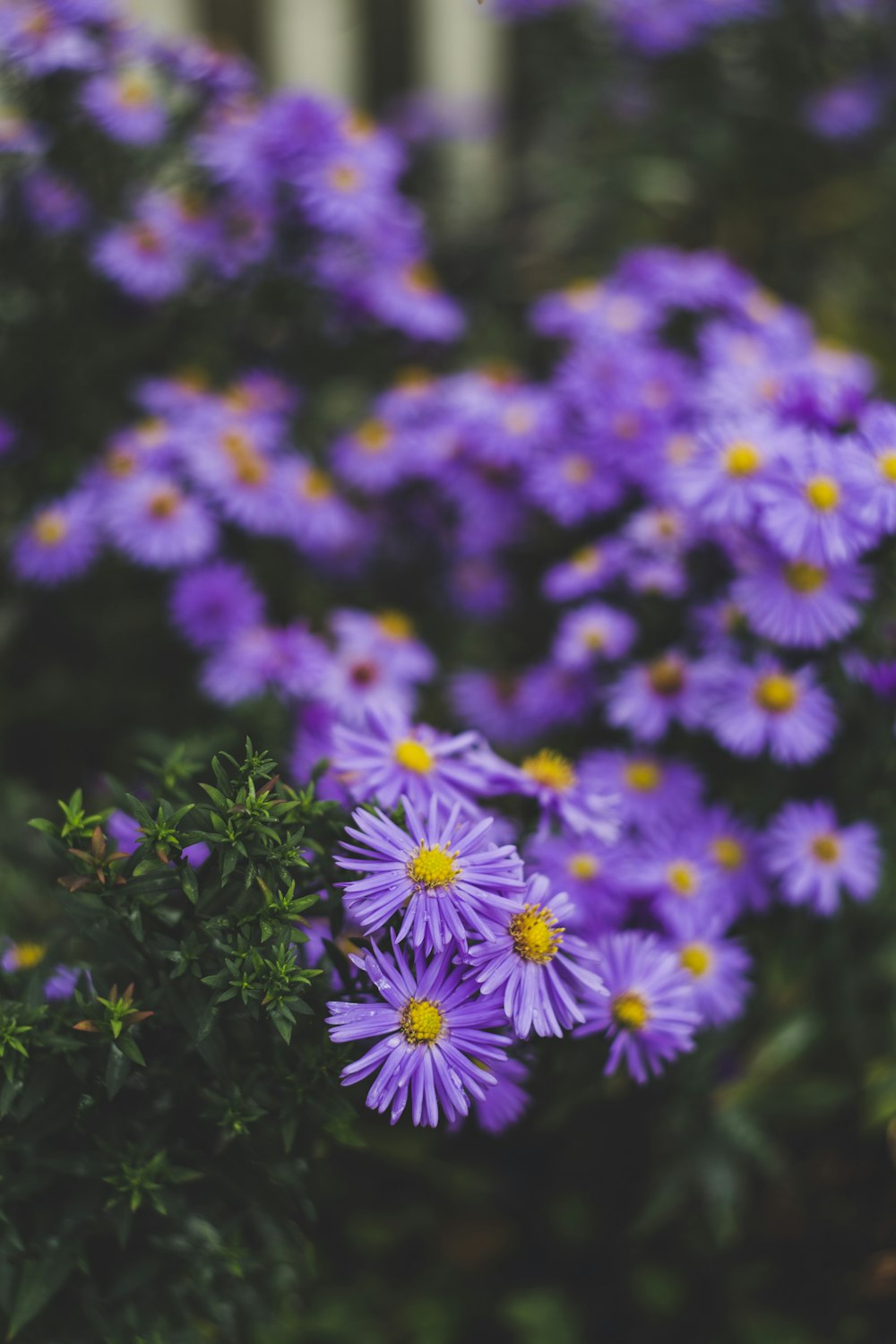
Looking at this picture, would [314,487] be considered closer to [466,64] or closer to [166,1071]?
[166,1071]

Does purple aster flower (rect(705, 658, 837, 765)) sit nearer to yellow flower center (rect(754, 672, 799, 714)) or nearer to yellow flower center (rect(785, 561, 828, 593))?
yellow flower center (rect(754, 672, 799, 714))

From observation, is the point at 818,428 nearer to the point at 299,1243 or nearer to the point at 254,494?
the point at 254,494

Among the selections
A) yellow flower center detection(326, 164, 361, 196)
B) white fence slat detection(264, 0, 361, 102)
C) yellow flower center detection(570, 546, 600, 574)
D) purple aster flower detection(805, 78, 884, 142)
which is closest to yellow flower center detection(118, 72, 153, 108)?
yellow flower center detection(326, 164, 361, 196)

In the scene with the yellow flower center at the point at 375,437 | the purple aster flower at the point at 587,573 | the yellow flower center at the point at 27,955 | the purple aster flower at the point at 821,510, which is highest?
the yellow flower center at the point at 375,437

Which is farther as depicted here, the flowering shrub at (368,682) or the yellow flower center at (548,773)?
the yellow flower center at (548,773)

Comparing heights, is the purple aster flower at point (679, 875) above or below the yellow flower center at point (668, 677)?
below

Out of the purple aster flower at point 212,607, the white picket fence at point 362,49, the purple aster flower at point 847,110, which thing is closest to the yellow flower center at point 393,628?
the purple aster flower at point 212,607

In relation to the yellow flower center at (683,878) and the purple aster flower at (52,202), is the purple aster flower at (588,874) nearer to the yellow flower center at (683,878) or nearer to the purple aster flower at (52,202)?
the yellow flower center at (683,878)
